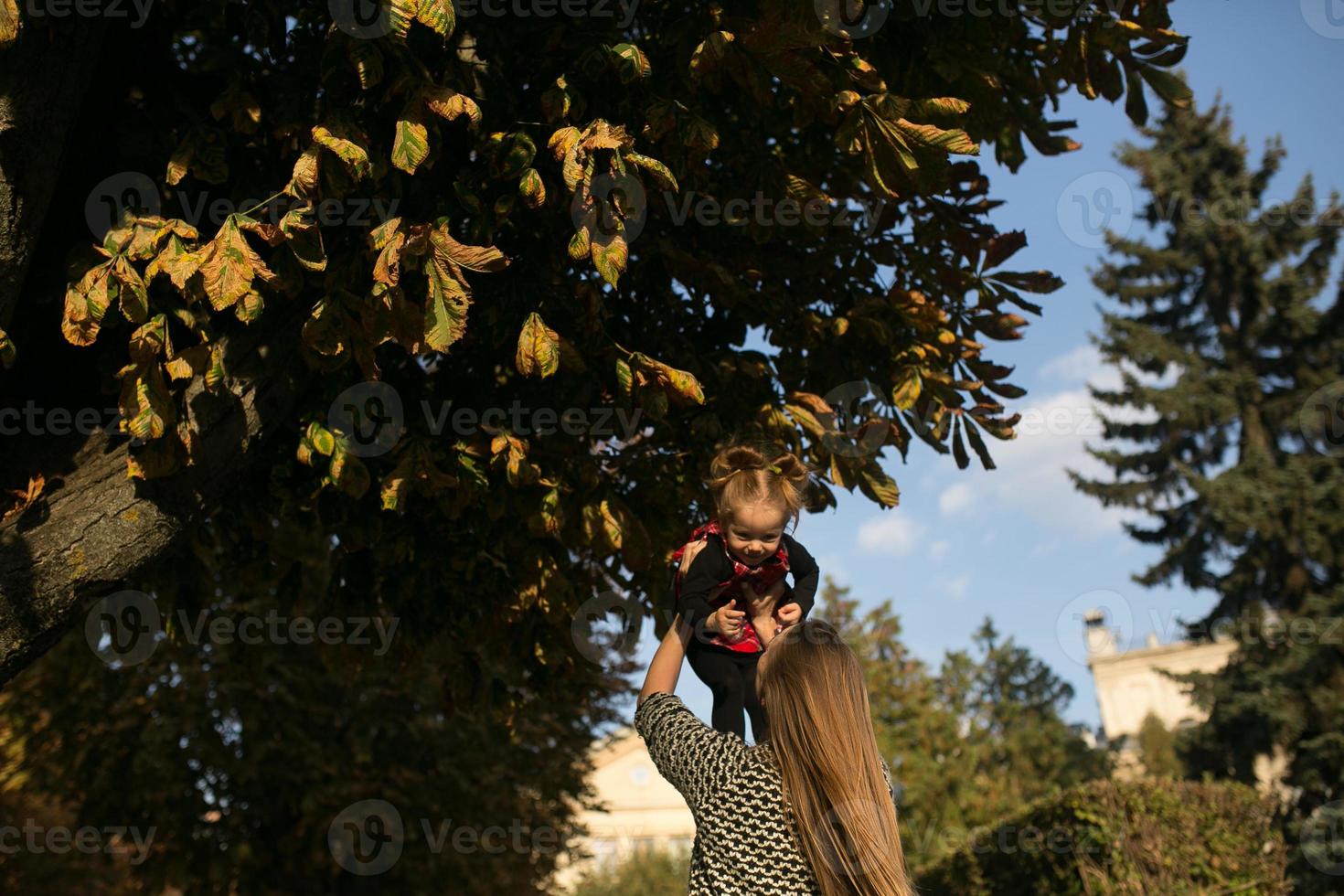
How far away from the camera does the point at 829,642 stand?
2.90 meters

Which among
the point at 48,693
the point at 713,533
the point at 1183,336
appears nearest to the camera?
the point at 713,533

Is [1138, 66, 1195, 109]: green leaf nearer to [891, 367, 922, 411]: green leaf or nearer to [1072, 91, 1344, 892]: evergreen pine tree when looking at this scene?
[891, 367, 922, 411]: green leaf

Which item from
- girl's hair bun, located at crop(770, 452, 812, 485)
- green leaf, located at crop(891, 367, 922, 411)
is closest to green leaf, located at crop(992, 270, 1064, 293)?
green leaf, located at crop(891, 367, 922, 411)

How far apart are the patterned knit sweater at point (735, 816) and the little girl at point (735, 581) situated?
1.70 ft

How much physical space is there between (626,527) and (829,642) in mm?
2042

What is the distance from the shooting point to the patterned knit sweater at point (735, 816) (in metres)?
2.80

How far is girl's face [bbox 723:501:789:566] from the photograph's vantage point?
11.6 ft

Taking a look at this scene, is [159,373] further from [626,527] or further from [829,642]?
[829,642]

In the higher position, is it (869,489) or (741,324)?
(741,324)

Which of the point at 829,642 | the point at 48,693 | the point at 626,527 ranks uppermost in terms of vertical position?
the point at 48,693

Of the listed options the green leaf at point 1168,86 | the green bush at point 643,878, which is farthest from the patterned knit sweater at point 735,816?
the green bush at point 643,878

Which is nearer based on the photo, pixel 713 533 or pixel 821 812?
pixel 821 812

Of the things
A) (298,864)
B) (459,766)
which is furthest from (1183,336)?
(298,864)

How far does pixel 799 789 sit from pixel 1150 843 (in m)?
7.30
